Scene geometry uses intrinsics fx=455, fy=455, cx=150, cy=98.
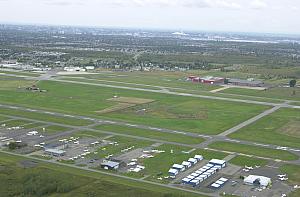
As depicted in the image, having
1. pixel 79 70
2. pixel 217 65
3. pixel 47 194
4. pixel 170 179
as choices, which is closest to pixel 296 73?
pixel 217 65

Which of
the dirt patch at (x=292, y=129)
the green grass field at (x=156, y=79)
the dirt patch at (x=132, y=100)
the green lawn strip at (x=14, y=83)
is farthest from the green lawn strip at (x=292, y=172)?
the green lawn strip at (x=14, y=83)

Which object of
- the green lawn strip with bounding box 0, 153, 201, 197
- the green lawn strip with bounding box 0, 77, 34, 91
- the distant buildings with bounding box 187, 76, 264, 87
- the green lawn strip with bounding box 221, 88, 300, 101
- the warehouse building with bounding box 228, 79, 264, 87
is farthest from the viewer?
the distant buildings with bounding box 187, 76, 264, 87

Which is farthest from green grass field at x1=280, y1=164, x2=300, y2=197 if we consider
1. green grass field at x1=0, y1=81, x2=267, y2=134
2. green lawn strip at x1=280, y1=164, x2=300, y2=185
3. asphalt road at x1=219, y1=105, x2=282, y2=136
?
green grass field at x1=0, y1=81, x2=267, y2=134

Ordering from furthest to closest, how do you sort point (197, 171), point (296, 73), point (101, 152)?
point (296, 73)
point (101, 152)
point (197, 171)


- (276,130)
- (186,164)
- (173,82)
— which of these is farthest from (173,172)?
(173,82)

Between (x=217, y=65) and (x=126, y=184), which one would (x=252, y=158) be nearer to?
(x=126, y=184)

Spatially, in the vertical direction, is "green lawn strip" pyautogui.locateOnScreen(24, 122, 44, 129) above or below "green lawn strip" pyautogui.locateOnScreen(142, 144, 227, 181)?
above

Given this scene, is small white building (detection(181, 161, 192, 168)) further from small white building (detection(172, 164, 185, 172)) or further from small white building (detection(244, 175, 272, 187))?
small white building (detection(244, 175, 272, 187))

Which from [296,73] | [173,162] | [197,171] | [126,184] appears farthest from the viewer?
[296,73]
